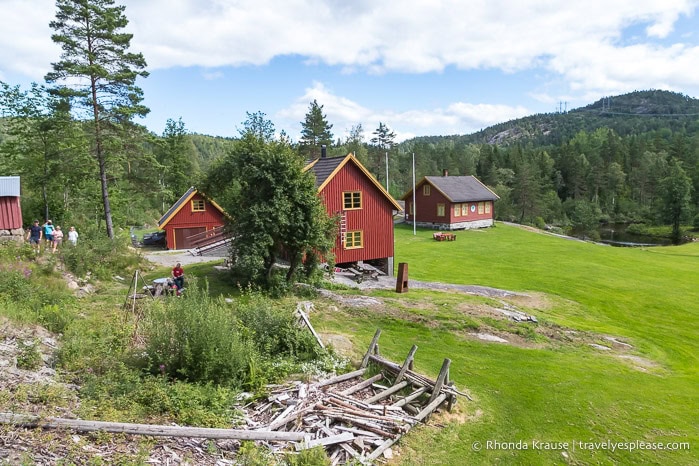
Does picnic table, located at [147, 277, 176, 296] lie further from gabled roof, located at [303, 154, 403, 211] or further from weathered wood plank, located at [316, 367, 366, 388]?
gabled roof, located at [303, 154, 403, 211]

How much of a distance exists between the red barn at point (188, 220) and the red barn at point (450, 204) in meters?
28.5

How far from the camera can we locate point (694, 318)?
21812mm

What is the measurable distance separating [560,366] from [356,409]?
8.35 metres

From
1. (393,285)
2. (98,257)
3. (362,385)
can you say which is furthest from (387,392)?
(98,257)

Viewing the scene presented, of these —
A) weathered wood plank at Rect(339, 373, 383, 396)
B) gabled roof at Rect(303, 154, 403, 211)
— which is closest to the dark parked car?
gabled roof at Rect(303, 154, 403, 211)

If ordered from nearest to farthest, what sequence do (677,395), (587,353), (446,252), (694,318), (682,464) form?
(682,464), (677,395), (587,353), (694,318), (446,252)

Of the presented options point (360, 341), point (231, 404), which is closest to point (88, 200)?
point (360, 341)

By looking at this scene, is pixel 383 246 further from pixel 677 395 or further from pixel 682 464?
pixel 682 464

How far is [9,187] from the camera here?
1884 cm

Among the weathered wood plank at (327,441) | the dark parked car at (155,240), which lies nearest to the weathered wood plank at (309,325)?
the weathered wood plank at (327,441)

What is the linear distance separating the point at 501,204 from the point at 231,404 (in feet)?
256

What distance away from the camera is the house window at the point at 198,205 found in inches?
1411

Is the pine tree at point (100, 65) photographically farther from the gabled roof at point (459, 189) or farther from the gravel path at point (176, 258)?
the gabled roof at point (459, 189)

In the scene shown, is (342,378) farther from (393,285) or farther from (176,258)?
(176,258)
